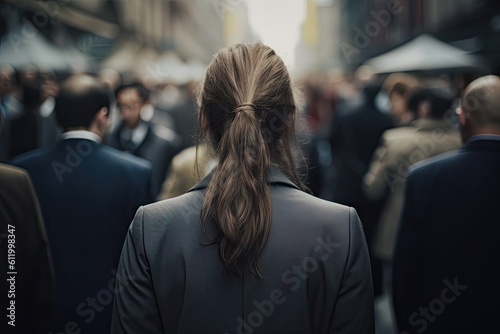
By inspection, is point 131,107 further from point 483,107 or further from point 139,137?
point 483,107

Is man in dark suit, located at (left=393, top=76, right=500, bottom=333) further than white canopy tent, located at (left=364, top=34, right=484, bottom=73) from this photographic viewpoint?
No

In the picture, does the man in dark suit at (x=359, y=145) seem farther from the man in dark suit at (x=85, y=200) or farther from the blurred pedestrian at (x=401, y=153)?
the man in dark suit at (x=85, y=200)

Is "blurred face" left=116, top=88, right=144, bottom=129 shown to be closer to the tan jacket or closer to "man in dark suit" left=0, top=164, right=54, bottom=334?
→ the tan jacket

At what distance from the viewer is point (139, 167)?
4773 mm

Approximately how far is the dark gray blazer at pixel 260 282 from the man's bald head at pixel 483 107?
6.42 feet

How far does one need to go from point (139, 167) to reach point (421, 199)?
1.50 m

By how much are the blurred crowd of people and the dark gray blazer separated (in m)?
0.35

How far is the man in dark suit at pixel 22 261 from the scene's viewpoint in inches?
150

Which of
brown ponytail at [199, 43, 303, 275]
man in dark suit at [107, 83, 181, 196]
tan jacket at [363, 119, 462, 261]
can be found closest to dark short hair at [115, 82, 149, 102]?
man in dark suit at [107, 83, 181, 196]

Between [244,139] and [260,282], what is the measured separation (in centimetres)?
40

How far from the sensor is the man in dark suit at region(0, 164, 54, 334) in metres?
3.81

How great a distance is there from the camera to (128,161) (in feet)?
15.6

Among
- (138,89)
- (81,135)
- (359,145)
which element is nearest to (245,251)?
(81,135)

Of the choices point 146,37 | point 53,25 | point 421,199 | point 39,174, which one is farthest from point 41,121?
point 146,37
